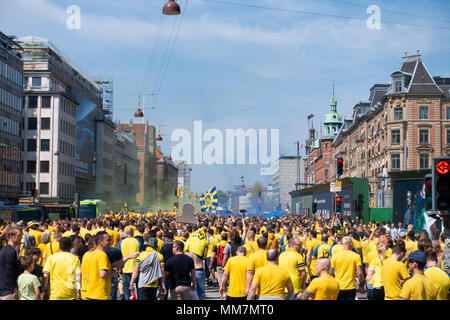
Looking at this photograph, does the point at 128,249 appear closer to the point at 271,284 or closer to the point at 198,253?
the point at 198,253

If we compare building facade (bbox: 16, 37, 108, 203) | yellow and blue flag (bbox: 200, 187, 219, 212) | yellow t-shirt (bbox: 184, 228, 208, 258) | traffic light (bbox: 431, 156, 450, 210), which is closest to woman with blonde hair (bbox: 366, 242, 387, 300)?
traffic light (bbox: 431, 156, 450, 210)

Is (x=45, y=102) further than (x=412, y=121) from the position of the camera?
Yes

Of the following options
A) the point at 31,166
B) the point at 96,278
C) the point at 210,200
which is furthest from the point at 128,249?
the point at 31,166

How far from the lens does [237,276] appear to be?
11875 millimetres

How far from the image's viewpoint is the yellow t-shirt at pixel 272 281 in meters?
9.12

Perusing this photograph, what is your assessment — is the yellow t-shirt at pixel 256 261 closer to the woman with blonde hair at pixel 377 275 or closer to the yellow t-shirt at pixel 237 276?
the yellow t-shirt at pixel 237 276

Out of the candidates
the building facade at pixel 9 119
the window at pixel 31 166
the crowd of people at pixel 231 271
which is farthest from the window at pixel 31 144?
the crowd of people at pixel 231 271

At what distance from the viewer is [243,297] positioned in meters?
11.9

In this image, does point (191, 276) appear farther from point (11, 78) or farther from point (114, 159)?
point (114, 159)

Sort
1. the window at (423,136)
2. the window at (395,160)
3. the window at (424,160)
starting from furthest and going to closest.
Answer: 1. the window at (395,160)
2. the window at (423,136)
3. the window at (424,160)

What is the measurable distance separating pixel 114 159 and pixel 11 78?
199 ft

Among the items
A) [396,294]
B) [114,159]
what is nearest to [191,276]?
[396,294]

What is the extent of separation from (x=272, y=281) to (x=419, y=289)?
1.96m

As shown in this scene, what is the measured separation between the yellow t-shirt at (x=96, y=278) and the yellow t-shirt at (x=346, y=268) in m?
4.10
